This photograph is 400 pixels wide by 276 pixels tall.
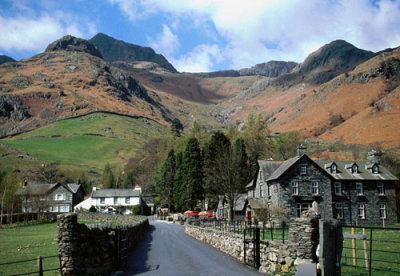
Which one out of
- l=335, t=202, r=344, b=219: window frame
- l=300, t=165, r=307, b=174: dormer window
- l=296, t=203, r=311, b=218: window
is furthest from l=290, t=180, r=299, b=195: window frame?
l=335, t=202, r=344, b=219: window frame

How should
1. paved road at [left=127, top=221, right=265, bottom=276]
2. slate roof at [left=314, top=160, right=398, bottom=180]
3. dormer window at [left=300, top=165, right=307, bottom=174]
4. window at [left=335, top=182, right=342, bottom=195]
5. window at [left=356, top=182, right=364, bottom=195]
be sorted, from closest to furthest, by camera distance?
1. paved road at [left=127, top=221, right=265, bottom=276]
2. dormer window at [left=300, top=165, right=307, bottom=174]
3. window at [left=335, top=182, right=342, bottom=195]
4. window at [left=356, top=182, right=364, bottom=195]
5. slate roof at [left=314, top=160, right=398, bottom=180]

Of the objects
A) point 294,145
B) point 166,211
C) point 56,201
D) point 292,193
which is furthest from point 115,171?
point 292,193

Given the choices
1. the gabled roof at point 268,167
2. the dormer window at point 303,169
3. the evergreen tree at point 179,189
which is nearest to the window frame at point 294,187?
the dormer window at point 303,169

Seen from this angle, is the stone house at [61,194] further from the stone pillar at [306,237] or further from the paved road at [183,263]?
the stone pillar at [306,237]

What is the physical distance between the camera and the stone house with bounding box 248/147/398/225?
155ft

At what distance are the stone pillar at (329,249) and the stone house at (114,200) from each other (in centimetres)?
8877

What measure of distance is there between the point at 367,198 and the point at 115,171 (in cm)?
10856

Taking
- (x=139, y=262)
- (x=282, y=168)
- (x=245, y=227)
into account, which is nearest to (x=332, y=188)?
(x=282, y=168)

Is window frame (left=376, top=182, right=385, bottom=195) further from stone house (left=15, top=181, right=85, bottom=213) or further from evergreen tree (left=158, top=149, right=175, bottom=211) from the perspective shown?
stone house (left=15, top=181, right=85, bottom=213)

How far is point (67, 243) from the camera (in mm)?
15133

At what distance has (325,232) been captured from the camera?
12125 mm

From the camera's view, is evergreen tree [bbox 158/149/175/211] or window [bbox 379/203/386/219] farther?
evergreen tree [bbox 158/149/175/211]

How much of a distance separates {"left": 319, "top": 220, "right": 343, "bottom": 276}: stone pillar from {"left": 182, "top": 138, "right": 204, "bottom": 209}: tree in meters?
60.1

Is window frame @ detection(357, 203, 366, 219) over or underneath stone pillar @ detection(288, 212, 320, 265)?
underneath
